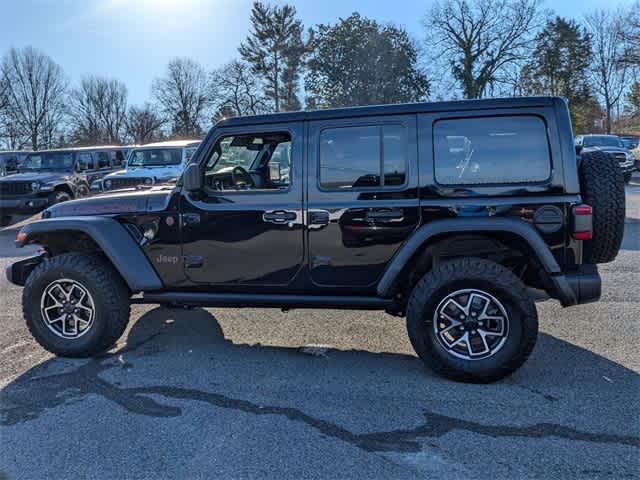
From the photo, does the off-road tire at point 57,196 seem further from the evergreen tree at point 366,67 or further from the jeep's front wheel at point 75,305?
the evergreen tree at point 366,67

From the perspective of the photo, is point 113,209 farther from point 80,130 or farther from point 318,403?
point 80,130

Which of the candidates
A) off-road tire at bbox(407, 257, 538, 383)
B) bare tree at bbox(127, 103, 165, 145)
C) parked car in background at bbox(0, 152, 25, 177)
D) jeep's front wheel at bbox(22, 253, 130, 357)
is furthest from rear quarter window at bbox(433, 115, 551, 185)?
bare tree at bbox(127, 103, 165, 145)

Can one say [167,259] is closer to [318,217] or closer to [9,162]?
[318,217]

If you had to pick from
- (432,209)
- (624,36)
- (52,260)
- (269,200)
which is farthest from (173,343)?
(624,36)

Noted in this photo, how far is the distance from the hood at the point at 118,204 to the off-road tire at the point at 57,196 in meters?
8.89

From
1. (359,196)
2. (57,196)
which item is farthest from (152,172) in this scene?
(359,196)

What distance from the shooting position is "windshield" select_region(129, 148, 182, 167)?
1304 centimetres

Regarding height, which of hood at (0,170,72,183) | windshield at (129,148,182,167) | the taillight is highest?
windshield at (129,148,182,167)

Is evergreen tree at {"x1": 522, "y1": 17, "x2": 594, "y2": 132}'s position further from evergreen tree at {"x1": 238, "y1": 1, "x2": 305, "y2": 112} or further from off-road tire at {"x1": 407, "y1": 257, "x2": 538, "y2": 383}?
off-road tire at {"x1": 407, "y1": 257, "x2": 538, "y2": 383}

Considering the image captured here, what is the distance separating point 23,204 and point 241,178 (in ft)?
33.9

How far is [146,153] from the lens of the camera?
43.3 ft

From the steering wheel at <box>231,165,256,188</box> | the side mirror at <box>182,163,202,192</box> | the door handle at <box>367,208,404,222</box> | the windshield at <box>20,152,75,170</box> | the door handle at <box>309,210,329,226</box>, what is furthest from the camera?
the windshield at <box>20,152,75,170</box>

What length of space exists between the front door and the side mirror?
0.41ft

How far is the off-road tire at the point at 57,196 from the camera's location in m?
12.3
